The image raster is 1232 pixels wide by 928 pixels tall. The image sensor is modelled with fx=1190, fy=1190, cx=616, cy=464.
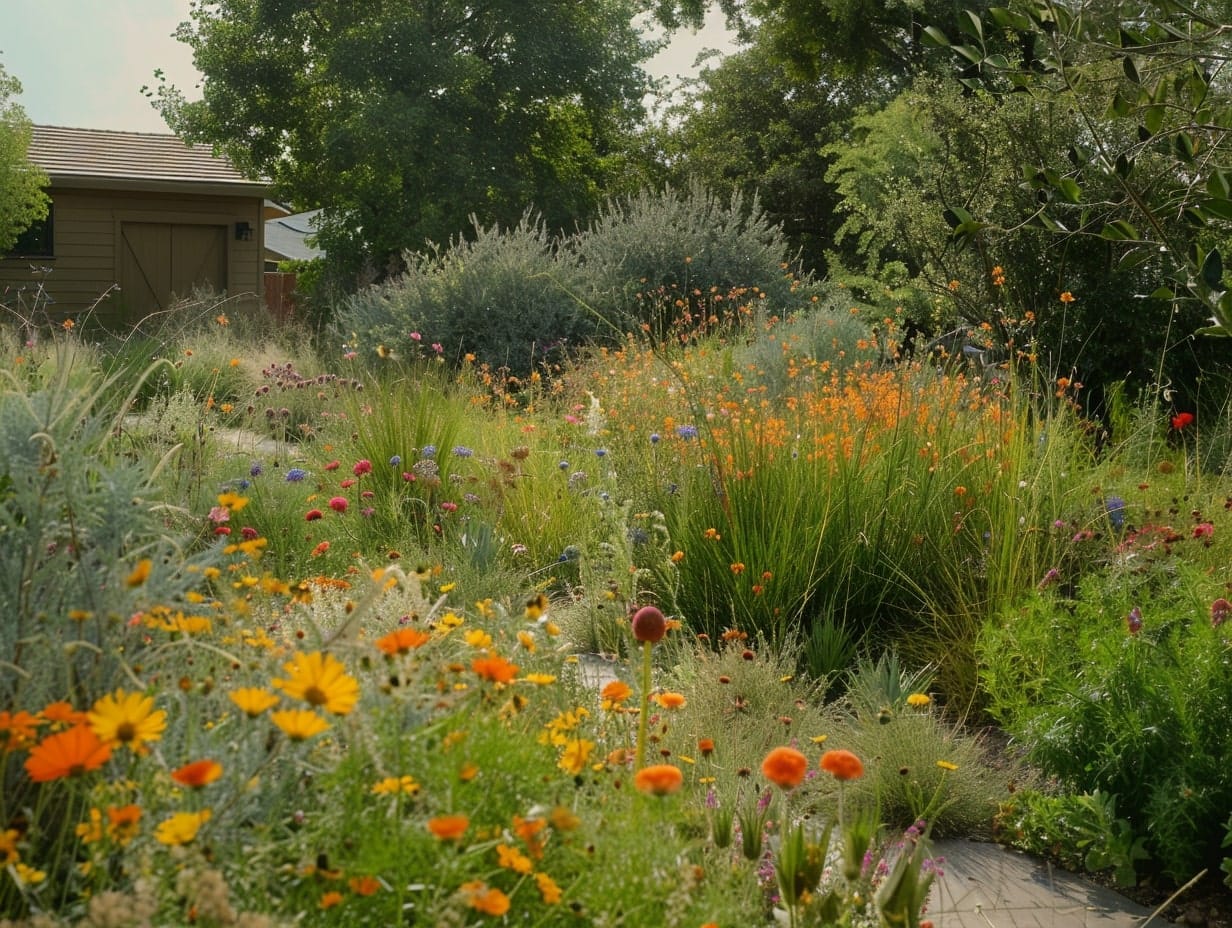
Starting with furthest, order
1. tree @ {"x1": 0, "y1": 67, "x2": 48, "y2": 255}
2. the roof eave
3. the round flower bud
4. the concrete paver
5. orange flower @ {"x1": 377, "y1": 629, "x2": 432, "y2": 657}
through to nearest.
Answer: the roof eave → tree @ {"x1": 0, "y1": 67, "x2": 48, "y2": 255} → the concrete paver → the round flower bud → orange flower @ {"x1": 377, "y1": 629, "x2": 432, "y2": 657}

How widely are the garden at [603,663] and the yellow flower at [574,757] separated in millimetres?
25

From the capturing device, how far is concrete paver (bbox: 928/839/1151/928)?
9.53ft

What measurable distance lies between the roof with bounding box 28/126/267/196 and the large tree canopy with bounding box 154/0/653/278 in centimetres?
77

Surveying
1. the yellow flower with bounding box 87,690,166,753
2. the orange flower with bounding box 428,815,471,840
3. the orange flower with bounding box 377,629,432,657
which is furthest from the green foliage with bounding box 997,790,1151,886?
the yellow flower with bounding box 87,690,166,753

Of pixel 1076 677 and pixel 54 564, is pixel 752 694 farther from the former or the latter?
pixel 54 564

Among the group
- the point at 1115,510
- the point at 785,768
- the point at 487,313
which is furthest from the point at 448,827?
the point at 487,313

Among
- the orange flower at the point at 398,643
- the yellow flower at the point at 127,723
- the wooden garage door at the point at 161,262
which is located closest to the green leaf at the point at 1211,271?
the orange flower at the point at 398,643

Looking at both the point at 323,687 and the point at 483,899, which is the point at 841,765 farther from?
the point at 323,687

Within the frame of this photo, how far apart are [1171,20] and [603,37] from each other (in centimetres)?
2288

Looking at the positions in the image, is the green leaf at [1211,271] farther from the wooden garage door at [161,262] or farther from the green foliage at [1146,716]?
the wooden garage door at [161,262]

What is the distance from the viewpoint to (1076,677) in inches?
132

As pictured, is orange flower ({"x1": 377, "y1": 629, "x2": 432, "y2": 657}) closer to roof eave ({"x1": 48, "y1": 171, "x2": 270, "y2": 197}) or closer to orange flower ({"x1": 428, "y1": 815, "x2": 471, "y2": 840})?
orange flower ({"x1": 428, "y1": 815, "x2": 471, "y2": 840})

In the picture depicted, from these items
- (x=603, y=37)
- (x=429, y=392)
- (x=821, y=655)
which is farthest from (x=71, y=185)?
(x=821, y=655)

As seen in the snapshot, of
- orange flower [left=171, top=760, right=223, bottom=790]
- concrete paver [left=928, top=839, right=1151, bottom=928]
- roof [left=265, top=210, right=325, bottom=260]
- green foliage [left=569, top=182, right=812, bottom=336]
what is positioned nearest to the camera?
orange flower [left=171, top=760, right=223, bottom=790]
